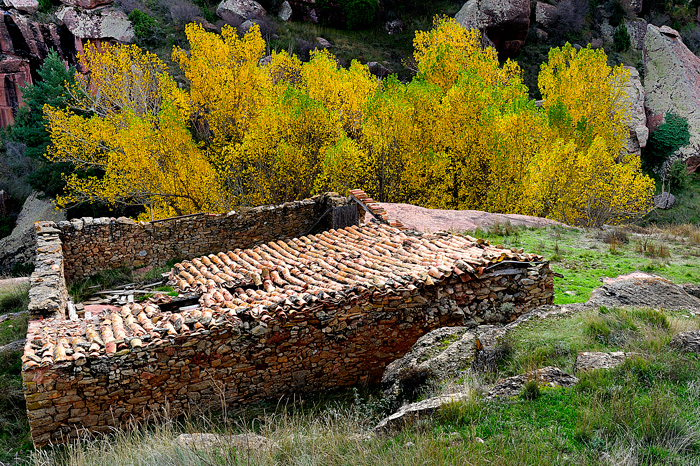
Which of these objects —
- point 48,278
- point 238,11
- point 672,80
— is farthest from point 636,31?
point 48,278

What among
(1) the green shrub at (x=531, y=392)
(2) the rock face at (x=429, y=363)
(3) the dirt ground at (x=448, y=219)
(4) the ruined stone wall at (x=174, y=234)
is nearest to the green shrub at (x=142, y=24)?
(4) the ruined stone wall at (x=174, y=234)

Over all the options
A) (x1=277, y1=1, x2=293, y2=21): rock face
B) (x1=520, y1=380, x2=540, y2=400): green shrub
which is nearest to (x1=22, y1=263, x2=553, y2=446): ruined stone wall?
(x1=520, y1=380, x2=540, y2=400): green shrub

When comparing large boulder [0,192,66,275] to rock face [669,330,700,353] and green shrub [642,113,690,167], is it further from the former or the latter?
green shrub [642,113,690,167]

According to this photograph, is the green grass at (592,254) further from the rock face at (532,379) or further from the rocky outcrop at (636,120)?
the rocky outcrop at (636,120)

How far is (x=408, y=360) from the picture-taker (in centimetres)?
657

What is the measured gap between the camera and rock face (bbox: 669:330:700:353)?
5.39 m

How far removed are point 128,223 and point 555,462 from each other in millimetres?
12256

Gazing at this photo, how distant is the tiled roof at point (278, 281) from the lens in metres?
6.57

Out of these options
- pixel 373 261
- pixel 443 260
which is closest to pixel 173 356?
pixel 373 261

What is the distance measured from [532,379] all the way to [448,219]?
9.06 metres

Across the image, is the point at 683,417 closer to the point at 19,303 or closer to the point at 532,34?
the point at 19,303

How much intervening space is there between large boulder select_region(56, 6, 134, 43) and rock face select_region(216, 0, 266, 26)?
7.43 m

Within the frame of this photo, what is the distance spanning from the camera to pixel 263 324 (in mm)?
6934

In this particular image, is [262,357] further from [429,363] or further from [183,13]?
[183,13]
